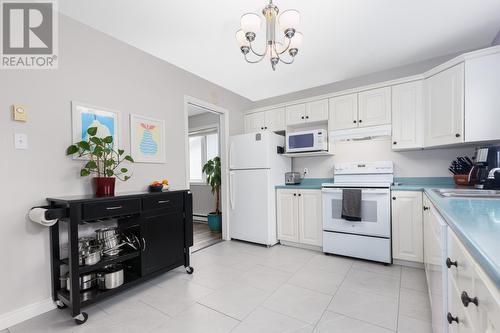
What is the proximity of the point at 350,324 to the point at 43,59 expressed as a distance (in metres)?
3.21

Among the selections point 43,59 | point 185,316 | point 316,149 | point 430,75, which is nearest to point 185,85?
point 43,59

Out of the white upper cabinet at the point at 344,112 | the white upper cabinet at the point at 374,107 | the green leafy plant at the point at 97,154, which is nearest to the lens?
the green leafy plant at the point at 97,154

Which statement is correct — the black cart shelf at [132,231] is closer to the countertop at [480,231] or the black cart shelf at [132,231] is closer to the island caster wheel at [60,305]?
the island caster wheel at [60,305]

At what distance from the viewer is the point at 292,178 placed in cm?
365

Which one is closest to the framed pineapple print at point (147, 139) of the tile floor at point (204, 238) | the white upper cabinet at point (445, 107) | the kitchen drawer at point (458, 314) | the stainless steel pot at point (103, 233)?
the stainless steel pot at point (103, 233)

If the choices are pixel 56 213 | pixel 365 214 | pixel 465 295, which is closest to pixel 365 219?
pixel 365 214

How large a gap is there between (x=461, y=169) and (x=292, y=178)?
2025 millimetres

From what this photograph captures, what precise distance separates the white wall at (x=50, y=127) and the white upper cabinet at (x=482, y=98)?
3369mm

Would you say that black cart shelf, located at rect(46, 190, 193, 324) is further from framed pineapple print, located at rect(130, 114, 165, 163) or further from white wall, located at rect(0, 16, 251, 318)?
framed pineapple print, located at rect(130, 114, 165, 163)

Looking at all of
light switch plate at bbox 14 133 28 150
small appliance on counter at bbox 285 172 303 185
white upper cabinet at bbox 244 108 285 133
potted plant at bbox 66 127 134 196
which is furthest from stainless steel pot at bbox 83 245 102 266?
white upper cabinet at bbox 244 108 285 133

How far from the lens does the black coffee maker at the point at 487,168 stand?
2064 millimetres

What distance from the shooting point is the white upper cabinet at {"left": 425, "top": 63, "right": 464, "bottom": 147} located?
7.75 ft

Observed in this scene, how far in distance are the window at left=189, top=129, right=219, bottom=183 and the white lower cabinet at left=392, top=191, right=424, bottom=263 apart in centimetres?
381

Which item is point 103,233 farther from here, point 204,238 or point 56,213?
point 204,238
